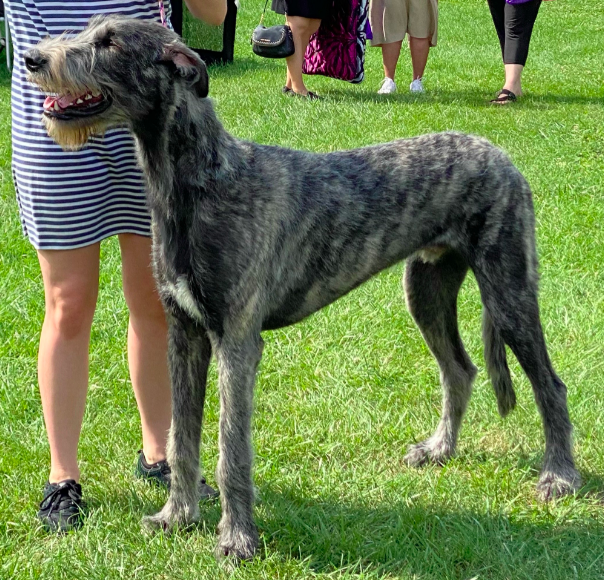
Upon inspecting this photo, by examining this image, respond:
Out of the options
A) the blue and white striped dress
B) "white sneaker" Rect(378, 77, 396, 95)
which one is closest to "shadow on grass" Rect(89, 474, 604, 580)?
the blue and white striped dress

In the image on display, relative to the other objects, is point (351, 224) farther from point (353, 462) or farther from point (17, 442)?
point (17, 442)

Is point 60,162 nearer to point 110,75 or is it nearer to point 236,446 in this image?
point 110,75

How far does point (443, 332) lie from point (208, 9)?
188cm

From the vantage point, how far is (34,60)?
293 cm

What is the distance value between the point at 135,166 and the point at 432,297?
1572 millimetres

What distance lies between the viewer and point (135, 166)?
11.4 feet

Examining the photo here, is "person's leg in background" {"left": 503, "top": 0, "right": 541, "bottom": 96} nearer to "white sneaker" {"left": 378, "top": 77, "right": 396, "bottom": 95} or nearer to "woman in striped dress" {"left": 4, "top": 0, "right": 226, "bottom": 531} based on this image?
"white sneaker" {"left": 378, "top": 77, "right": 396, "bottom": 95}

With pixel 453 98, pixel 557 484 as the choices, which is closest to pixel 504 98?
pixel 453 98

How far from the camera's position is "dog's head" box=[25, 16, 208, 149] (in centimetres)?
295

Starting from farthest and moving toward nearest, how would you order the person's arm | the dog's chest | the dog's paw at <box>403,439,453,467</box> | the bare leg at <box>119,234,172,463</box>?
the dog's paw at <box>403,439,453,467</box>, the bare leg at <box>119,234,172,463</box>, the person's arm, the dog's chest

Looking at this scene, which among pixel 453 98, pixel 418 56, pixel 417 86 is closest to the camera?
pixel 453 98

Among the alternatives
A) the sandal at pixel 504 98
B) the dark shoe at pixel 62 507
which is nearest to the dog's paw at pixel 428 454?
the dark shoe at pixel 62 507

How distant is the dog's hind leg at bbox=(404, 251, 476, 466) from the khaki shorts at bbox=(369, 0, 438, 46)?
322 inches

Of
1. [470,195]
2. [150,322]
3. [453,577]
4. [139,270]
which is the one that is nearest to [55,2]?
[139,270]
